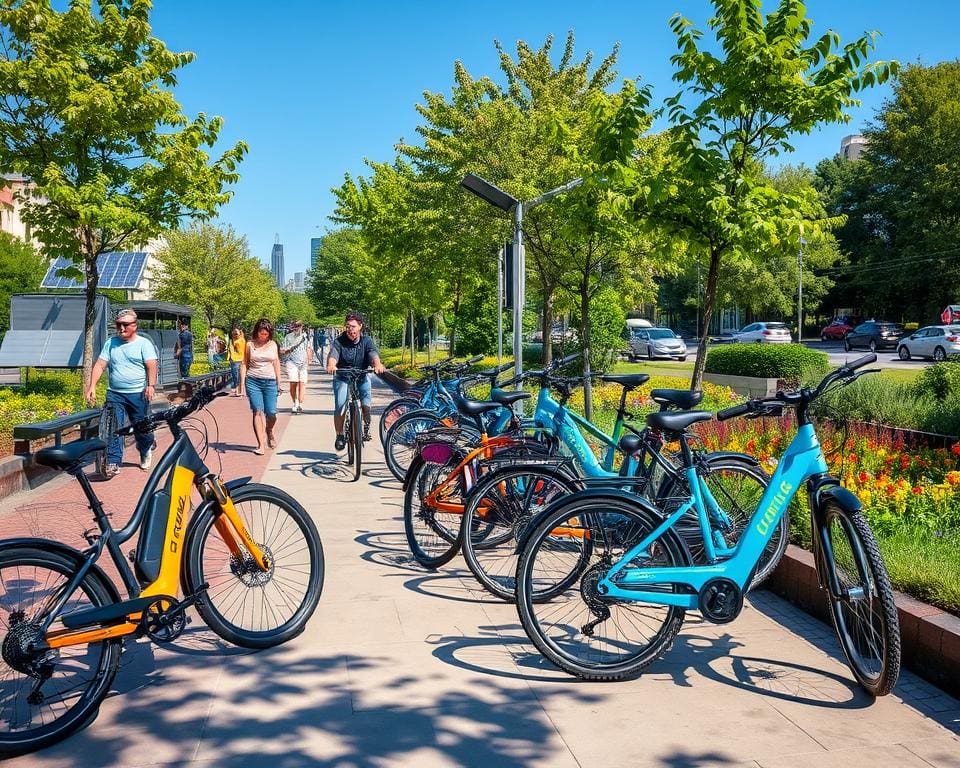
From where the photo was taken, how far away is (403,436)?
8.74 m

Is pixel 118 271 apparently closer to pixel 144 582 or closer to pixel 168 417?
pixel 168 417

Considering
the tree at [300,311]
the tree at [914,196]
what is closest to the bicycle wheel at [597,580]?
the tree at [914,196]

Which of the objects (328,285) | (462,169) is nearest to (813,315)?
(328,285)

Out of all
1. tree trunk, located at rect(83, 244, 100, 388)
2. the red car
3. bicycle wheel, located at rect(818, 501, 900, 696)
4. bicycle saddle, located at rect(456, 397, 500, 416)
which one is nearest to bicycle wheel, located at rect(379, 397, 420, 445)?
bicycle saddle, located at rect(456, 397, 500, 416)

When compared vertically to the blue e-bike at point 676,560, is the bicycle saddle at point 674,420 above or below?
above

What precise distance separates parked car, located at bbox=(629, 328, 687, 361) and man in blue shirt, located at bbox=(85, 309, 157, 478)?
32665 millimetres

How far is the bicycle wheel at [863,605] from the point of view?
11.8 feet

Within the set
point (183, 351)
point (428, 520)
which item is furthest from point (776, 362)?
point (183, 351)

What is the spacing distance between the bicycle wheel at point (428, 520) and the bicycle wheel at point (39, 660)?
93.2 inches

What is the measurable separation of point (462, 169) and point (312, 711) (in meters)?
14.6

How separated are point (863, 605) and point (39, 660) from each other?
3474mm

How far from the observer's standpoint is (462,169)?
17125 millimetres

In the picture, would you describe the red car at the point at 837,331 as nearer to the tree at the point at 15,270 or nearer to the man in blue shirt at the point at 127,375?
the tree at the point at 15,270

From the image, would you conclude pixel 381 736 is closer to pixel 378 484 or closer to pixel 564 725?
pixel 564 725
